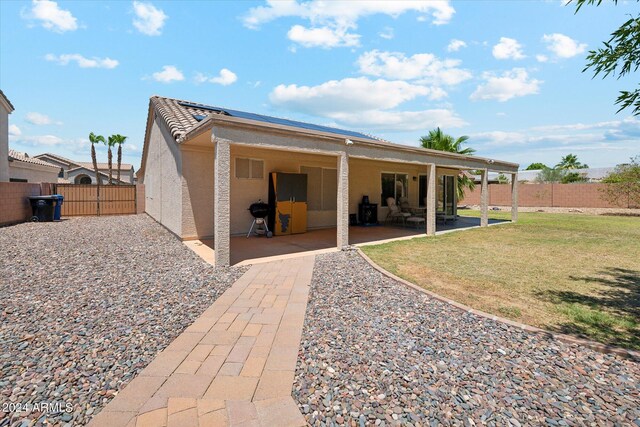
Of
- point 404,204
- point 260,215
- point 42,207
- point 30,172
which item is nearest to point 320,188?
point 260,215

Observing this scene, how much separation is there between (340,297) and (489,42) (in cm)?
732

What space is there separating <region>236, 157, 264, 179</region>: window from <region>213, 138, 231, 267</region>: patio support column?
13.4ft

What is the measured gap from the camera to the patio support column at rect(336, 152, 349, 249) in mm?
8359

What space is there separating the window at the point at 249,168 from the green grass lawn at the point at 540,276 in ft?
15.7

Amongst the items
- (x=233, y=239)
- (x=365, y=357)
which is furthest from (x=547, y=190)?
(x=365, y=357)

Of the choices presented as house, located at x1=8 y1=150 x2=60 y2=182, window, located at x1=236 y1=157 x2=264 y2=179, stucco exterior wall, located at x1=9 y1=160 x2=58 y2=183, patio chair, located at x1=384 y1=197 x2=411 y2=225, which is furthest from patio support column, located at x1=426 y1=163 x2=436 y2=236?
stucco exterior wall, located at x1=9 y1=160 x2=58 y2=183

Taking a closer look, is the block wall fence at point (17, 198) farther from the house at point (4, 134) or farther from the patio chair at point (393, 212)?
the patio chair at point (393, 212)

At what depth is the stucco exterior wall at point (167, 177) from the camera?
31.8ft

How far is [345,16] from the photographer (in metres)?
8.94

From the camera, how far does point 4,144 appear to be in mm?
17922

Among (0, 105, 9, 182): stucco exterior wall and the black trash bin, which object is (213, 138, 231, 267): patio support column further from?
(0, 105, 9, 182): stucco exterior wall

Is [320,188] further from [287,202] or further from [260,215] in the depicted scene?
[260,215]

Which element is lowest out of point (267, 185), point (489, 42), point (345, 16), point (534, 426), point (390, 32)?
point (534, 426)

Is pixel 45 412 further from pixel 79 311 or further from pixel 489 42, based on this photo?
pixel 489 42
